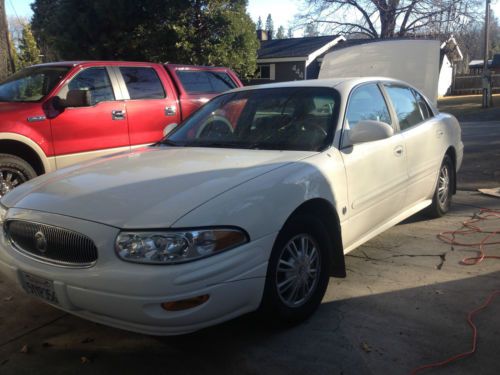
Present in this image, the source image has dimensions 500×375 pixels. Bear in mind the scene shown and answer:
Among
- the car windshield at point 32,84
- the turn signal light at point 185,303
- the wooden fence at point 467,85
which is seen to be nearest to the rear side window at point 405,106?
the turn signal light at point 185,303

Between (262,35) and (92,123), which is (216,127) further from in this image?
(262,35)

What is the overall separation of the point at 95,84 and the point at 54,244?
4.03 m

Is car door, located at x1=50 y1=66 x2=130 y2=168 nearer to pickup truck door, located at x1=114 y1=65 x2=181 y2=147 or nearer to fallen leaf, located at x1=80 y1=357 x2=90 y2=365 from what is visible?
pickup truck door, located at x1=114 y1=65 x2=181 y2=147

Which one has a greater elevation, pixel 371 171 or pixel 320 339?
pixel 371 171

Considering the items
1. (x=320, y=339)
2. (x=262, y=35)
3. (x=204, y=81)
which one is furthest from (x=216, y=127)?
(x=262, y=35)

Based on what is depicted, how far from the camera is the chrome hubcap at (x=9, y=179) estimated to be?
5.47 meters

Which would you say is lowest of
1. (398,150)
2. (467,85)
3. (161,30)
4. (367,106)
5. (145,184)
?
(467,85)

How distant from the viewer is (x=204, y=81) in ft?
26.0

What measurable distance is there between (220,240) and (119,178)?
96cm

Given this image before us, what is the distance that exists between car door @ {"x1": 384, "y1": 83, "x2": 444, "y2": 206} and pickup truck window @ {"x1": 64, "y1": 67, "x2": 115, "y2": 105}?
3594 millimetres

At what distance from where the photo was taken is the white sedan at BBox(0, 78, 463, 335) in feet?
8.47

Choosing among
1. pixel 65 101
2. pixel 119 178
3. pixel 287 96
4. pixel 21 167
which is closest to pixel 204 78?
pixel 65 101

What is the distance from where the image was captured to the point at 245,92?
459 centimetres

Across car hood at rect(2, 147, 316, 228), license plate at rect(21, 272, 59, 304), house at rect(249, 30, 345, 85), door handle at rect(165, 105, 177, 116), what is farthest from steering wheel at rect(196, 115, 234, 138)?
house at rect(249, 30, 345, 85)
